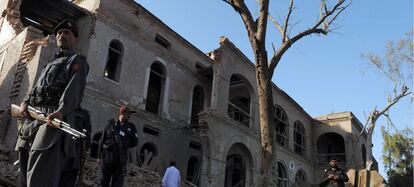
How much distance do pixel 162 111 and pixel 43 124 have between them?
48.9 feet

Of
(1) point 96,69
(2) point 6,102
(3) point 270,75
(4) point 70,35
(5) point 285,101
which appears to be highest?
(5) point 285,101

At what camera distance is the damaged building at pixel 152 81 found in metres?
14.0

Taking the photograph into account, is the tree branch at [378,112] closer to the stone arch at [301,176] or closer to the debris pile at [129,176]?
the stone arch at [301,176]

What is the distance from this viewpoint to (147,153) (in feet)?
54.0

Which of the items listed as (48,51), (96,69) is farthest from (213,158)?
(48,51)

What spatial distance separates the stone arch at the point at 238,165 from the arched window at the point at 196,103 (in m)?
2.44

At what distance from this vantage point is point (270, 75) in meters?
10.6

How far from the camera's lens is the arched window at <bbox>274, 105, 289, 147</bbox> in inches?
999

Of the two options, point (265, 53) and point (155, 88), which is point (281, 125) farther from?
point (265, 53)

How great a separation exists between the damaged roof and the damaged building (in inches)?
1.5

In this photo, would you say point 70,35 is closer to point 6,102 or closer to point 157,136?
point 6,102

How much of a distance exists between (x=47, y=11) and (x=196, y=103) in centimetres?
851

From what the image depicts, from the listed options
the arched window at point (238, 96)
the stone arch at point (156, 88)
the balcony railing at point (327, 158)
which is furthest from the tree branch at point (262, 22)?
the balcony railing at point (327, 158)

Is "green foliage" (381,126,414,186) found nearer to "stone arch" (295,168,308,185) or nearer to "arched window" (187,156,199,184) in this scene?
"stone arch" (295,168,308,185)
